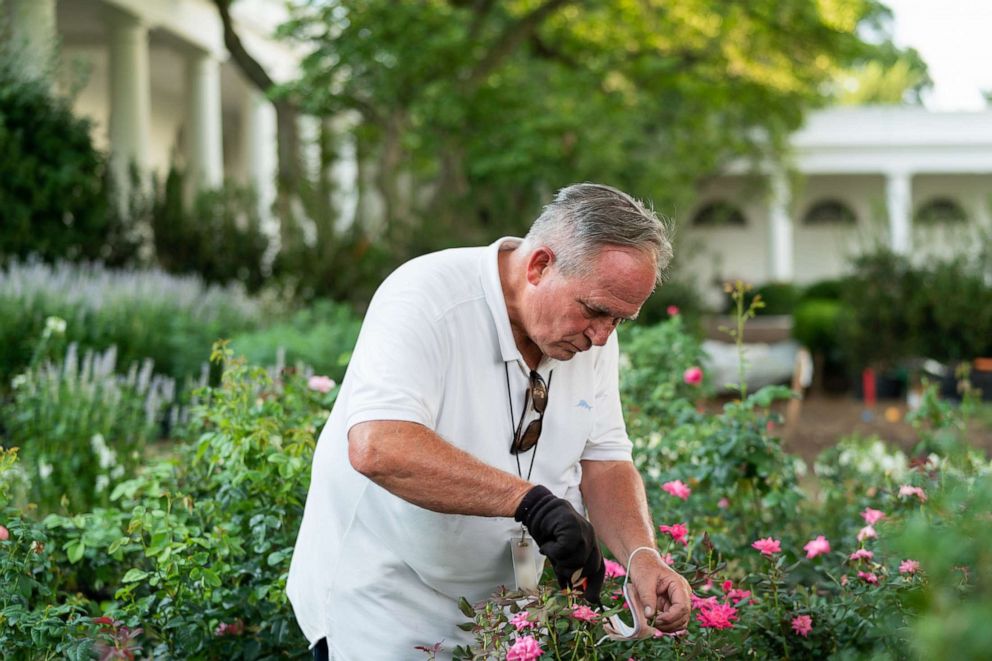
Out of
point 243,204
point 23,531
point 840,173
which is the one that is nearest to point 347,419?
point 23,531

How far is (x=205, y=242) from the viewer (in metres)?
11.3

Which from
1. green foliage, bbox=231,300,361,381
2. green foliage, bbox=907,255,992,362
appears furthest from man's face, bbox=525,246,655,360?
green foliage, bbox=907,255,992,362

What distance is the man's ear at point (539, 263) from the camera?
2.17 metres

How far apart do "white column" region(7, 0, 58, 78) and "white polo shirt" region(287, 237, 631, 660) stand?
927 cm

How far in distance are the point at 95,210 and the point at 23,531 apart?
27.6 feet

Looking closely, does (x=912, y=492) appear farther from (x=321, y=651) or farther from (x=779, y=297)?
(x=779, y=297)

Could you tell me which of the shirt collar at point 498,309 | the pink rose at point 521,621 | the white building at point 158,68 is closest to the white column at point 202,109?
the white building at point 158,68

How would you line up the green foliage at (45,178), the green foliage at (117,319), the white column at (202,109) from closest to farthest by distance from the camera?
1. the green foliage at (117,319)
2. the green foliage at (45,178)
3. the white column at (202,109)

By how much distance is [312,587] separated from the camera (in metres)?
2.32

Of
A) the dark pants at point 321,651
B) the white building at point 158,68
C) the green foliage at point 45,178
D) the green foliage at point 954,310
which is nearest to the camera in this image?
the dark pants at point 321,651

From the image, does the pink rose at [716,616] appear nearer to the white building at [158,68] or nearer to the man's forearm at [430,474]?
the man's forearm at [430,474]

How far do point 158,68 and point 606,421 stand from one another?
20130 mm

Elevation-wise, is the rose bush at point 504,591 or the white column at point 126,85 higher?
the white column at point 126,85

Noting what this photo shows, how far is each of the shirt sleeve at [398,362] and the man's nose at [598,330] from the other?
0.92ft
